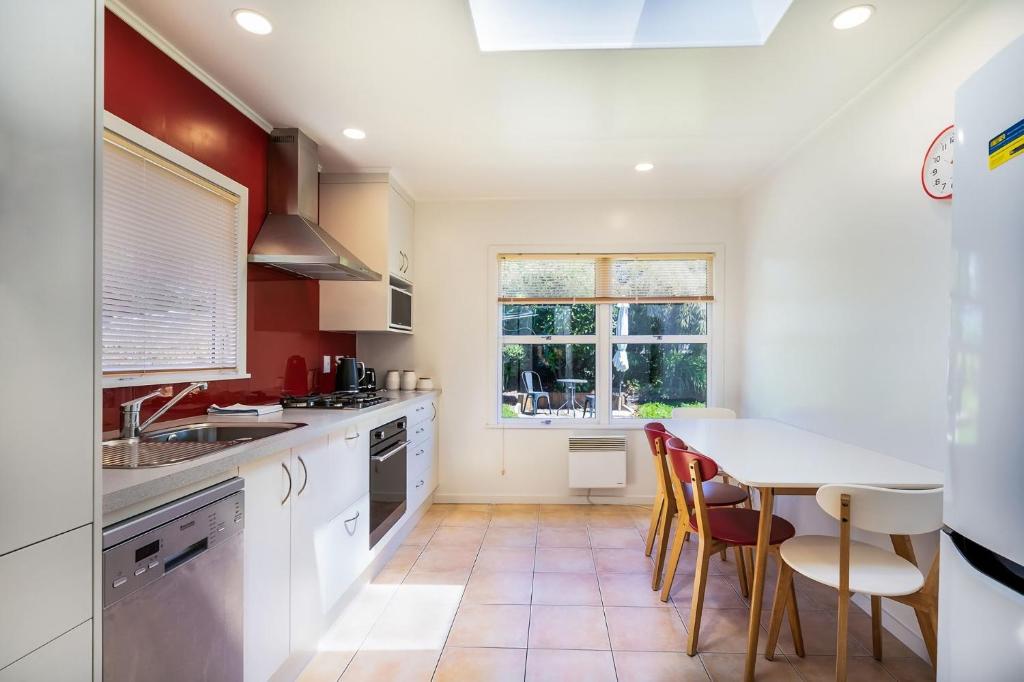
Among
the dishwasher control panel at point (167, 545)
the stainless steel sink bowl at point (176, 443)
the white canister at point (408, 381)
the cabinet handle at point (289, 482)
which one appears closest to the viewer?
the dishwasher control panel at point (167, 545)

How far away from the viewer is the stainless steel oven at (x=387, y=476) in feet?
8.85

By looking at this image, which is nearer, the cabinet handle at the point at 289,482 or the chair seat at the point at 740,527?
the cabinet handle at the point at 289,482

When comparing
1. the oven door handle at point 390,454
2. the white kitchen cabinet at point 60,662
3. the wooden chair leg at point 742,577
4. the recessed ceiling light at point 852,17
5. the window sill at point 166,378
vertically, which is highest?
the recessed ceiling light at point 852,17

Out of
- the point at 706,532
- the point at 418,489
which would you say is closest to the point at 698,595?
the point at 706,532

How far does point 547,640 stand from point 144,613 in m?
1.61

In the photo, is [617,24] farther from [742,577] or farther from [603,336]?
[742,577]

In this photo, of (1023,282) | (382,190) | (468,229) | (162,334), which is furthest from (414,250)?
(1023,282)

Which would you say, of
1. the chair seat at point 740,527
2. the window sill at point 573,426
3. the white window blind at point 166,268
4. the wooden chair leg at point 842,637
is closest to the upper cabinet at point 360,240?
the white window blind at point 166,268

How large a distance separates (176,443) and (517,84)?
2.15m

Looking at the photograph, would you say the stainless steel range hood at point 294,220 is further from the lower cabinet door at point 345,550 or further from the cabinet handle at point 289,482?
the lower cabinet door at point 345,550

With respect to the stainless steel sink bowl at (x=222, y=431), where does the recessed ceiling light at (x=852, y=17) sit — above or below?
above

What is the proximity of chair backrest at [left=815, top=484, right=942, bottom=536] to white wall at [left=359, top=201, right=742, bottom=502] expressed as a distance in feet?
8.27

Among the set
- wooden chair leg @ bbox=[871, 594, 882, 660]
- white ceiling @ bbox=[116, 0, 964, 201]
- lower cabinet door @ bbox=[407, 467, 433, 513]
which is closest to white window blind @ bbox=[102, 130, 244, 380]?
white ceiling @ bbox=[116, 0, 964, 201]

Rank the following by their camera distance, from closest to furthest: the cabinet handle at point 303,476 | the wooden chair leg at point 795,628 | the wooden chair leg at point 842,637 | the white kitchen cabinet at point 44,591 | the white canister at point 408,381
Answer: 1. the white kitchen cabinet at point 44,591
2. the wooden chair leg at point 842,637
3. the cabinet handle at point 303,476
4. the wooden chair leg at point 795,628
5. the white canister at point 408,381
